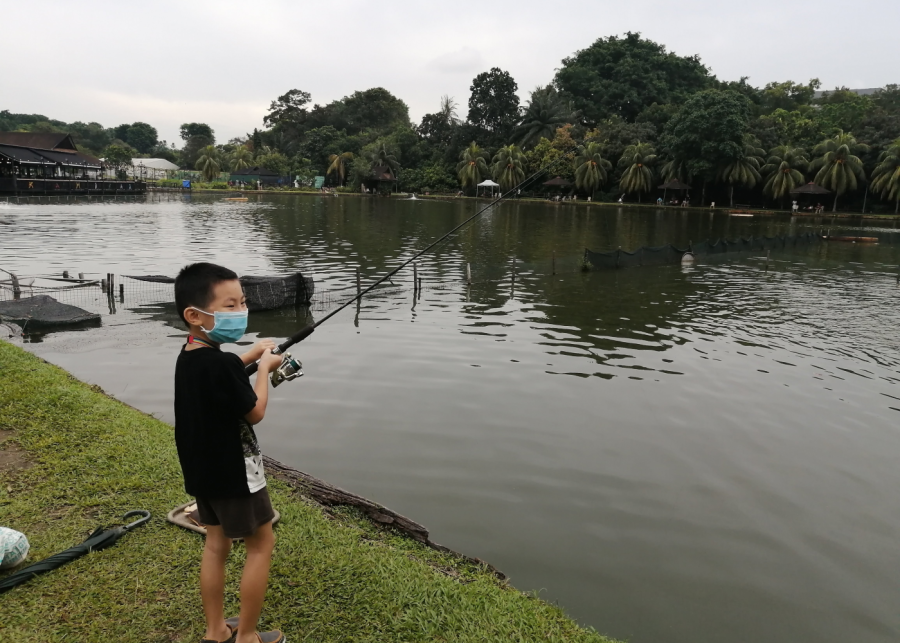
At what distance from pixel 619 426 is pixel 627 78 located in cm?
7327

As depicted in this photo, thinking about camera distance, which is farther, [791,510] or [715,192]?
[715,192]

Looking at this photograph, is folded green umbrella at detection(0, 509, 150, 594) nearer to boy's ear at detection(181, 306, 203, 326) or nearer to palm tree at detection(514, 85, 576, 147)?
boy's ear at detection(181, 306, 203, 326)

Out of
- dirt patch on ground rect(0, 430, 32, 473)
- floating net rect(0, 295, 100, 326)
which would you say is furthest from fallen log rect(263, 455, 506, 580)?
floating net rect(0, 295, 100, 326)

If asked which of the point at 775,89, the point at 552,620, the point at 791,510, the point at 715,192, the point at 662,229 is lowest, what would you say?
the point at 791,510

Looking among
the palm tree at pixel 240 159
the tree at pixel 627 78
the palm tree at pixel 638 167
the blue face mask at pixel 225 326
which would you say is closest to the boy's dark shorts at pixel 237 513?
the blue face mask at pixel 225 326

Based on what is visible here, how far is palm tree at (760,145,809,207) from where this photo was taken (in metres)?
50.9

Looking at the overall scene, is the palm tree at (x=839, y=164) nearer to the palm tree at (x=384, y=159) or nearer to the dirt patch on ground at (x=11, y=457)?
the palm tree at (x=384, y=159)

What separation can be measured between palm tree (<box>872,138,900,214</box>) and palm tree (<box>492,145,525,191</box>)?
105 feet

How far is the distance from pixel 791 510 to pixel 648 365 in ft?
16.7

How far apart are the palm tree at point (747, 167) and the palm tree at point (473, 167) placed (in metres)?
27.1

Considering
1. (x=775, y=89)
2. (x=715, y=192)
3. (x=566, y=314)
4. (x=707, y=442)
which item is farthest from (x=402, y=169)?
(x=707, y=442)

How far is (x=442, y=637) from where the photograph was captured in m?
3.42

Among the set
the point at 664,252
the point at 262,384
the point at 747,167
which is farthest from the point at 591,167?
the point at 262,384

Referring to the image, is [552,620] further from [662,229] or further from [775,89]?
[775,89]
